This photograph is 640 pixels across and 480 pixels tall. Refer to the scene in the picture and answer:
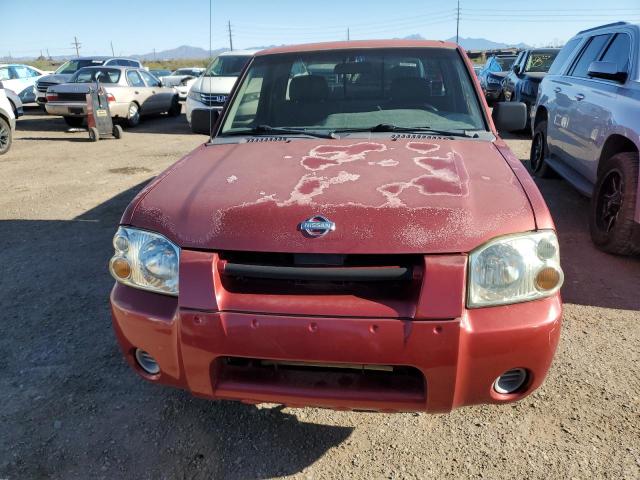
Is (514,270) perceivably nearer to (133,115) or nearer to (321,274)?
(321,274)

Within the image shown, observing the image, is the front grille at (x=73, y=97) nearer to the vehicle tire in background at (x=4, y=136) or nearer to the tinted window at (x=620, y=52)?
the vehicle tire in background at (x=4, y=136)

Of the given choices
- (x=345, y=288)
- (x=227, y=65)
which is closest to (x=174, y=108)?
(x=227, y=65)

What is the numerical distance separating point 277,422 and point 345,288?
97 cm

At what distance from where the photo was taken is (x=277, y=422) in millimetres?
2484

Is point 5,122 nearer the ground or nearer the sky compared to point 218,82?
nearer the ground

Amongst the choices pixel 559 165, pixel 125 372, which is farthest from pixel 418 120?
pixel 559 165

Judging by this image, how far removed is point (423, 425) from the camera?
2439mm

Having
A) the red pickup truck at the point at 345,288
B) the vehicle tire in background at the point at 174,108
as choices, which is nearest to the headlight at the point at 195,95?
the vehicle tire in background at the point at 174,108

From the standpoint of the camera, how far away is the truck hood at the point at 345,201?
6.07ft

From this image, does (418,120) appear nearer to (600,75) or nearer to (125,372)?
(125,372)

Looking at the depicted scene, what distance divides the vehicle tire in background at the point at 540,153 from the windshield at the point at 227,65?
7.49 metres

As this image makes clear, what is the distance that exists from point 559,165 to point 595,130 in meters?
1.29

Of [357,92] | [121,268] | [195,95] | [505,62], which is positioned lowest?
[195,95]

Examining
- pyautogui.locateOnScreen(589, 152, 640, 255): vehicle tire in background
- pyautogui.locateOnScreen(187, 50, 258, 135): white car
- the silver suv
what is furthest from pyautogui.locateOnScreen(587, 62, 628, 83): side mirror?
pyautogui.locateOnScreen(187, 50, 258, 135): white car
